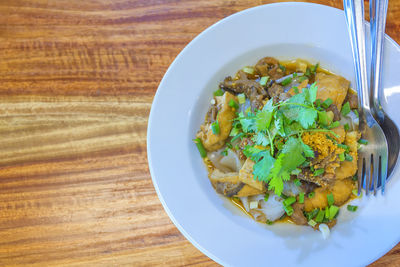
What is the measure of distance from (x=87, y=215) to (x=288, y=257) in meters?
1.59

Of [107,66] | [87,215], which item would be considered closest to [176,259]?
[87,215]

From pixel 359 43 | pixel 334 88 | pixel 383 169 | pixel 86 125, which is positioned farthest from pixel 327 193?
pixel 86 125

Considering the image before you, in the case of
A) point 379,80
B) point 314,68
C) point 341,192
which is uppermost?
point 379,80

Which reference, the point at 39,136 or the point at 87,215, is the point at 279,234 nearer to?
the point at 87,215

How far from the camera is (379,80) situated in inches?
90.6

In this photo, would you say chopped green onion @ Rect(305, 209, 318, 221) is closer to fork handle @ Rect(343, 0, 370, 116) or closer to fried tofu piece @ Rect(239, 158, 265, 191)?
fried tofu piece @ Rect(239, 158, 265, 191)

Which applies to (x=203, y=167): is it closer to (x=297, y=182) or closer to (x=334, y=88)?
(x=297, y=182)

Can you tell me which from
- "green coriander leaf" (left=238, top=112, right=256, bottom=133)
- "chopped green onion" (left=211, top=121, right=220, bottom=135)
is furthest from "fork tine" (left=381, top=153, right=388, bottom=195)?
"chopped green onion" (left=211, top=121, right=220, bottom=135)

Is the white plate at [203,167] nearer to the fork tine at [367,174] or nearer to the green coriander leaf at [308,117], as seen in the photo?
the fork tine at [367,174]

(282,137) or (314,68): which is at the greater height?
(314,68)

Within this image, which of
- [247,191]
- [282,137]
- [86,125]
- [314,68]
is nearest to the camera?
[282,137]

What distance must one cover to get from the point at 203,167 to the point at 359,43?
1433 millimetres

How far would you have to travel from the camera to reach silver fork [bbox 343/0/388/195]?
2.25 metres

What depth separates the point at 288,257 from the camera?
217cm
